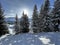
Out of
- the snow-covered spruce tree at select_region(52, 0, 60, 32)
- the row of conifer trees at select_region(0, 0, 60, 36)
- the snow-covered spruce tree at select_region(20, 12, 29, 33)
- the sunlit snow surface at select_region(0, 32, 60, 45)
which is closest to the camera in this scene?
the sunlit snow surface at select_region(0, 32, 60, 45)

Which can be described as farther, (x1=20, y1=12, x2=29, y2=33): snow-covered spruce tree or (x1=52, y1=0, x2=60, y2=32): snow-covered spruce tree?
(x1=20, y1=12, x2=29, y2=33): snow-covered spruce tree

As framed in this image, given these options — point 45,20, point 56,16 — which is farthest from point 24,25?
point 56,16

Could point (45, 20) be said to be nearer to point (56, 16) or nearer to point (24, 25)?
point (56, 16)

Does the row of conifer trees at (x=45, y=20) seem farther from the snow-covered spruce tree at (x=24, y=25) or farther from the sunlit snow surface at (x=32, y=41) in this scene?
the sunlit snow surface at (x=32, y=41)

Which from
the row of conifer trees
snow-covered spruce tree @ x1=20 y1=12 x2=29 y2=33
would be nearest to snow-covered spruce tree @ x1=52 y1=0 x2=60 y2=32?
the row of conifer trees

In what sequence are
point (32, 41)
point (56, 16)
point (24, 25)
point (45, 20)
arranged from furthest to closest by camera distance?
point (24, 25) → point (45, 20) → point (56, 16) → point (32, 41)

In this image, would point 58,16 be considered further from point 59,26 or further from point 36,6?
point 36,6

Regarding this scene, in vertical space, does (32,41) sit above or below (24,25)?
above

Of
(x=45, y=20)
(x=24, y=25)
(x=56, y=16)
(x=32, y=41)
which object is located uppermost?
(x=56, y=16)

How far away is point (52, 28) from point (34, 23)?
9.48 metres

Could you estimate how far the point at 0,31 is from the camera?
72.8 feet

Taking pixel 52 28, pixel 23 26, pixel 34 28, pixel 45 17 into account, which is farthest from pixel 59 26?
pixel 23 26

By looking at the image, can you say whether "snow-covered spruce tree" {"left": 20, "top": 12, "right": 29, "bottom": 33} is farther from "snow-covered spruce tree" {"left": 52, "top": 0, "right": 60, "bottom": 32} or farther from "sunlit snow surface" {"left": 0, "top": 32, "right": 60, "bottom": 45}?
"sunlit snow surface" {"left": 0, "top": 32, "right": 60, "bottom": 45}

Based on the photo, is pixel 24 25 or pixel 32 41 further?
pixel 24 25
